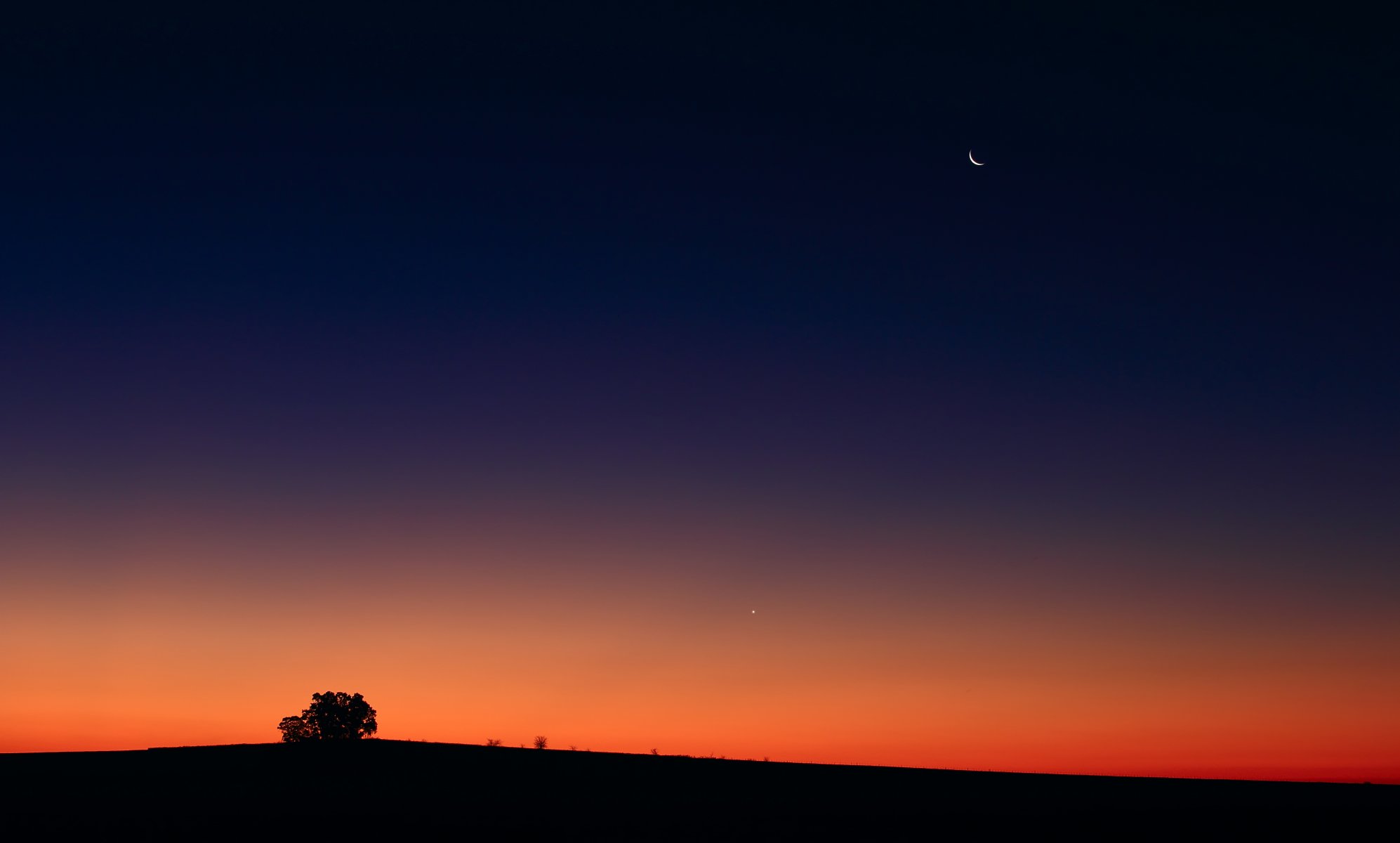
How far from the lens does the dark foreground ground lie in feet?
103

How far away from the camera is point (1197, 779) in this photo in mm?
50969

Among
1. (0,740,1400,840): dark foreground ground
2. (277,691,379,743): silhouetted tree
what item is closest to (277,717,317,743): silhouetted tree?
(277,691,379,743): silhouetted tree

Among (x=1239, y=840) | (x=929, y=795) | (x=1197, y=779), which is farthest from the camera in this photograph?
(x=1197, y=779)

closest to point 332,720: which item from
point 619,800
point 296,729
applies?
point 296,729

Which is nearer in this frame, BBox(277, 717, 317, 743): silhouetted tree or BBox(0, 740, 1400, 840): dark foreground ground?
BBox(0, 740, 1400, 840): dark foreground ground

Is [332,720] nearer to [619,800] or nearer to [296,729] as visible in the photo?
[296,729]

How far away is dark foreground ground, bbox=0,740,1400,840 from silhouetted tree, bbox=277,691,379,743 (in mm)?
34550

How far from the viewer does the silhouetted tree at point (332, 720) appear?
3561 inches

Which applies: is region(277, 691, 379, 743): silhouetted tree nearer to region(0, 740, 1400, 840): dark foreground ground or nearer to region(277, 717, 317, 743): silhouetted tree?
region(277, 717, 317, 743): silhouetted tree

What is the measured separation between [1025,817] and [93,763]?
46.8 meters

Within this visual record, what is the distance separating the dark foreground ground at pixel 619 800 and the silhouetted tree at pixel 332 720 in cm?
3455

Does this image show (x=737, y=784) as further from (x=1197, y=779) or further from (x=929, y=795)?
(x=1197, y=779)

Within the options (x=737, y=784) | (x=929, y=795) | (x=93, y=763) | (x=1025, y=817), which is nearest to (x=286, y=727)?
(x=93, y=763)

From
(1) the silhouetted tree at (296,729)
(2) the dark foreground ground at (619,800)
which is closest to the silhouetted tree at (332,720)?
(1) the silhouetted tree at (296,729)
